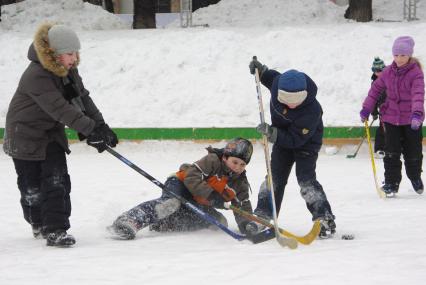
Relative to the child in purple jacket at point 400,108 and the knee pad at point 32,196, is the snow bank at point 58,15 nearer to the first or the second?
the child in purple jacket at point 400,108

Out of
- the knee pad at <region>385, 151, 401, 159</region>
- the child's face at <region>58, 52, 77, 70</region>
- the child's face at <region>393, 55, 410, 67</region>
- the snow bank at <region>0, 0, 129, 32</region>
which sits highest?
the child's face at <region>58, 52, 77, 70</region>

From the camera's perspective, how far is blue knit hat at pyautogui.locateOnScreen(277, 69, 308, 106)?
5.34 m

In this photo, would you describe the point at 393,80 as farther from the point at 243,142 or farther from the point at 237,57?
the point at 237,57

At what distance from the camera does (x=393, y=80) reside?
7.46 m

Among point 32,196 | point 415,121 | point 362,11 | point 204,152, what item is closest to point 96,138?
point 32,196

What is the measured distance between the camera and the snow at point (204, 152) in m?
4.41

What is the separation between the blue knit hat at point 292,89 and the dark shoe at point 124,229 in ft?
4.64

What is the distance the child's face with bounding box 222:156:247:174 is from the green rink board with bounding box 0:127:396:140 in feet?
17.5

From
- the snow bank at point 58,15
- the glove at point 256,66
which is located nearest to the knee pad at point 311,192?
the glove at point 256,66

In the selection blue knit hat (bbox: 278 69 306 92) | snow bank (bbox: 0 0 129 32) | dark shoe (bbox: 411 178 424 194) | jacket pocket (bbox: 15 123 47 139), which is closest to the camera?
jacket pocket (bbox: 15 123 47 139)

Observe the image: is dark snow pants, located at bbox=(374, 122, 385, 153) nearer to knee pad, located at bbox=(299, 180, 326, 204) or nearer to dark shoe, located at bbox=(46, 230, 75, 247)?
knee pad, located at bbox=(299, 180, 326, 204)

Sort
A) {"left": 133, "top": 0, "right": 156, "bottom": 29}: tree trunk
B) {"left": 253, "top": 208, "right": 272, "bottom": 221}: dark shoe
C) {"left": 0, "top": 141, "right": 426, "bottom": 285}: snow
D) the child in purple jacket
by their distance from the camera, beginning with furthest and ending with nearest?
1. {"left": 133, "top": 0, "right": 156, "bottom": 29}: tree trunk
2. the child in purple jacket
3. {"left": 253, "top": 208, "right": 272, "bottom": 221}: dark shoe
4. {"left": 0, "top": 141, "right": 426, "bottom": 285}: snow

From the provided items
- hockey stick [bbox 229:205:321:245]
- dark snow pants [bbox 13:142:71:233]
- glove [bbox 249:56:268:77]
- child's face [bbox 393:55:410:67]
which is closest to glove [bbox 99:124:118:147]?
dark snow pants [bbox 13:142:71:233]

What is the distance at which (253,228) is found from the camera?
17.9 ft
